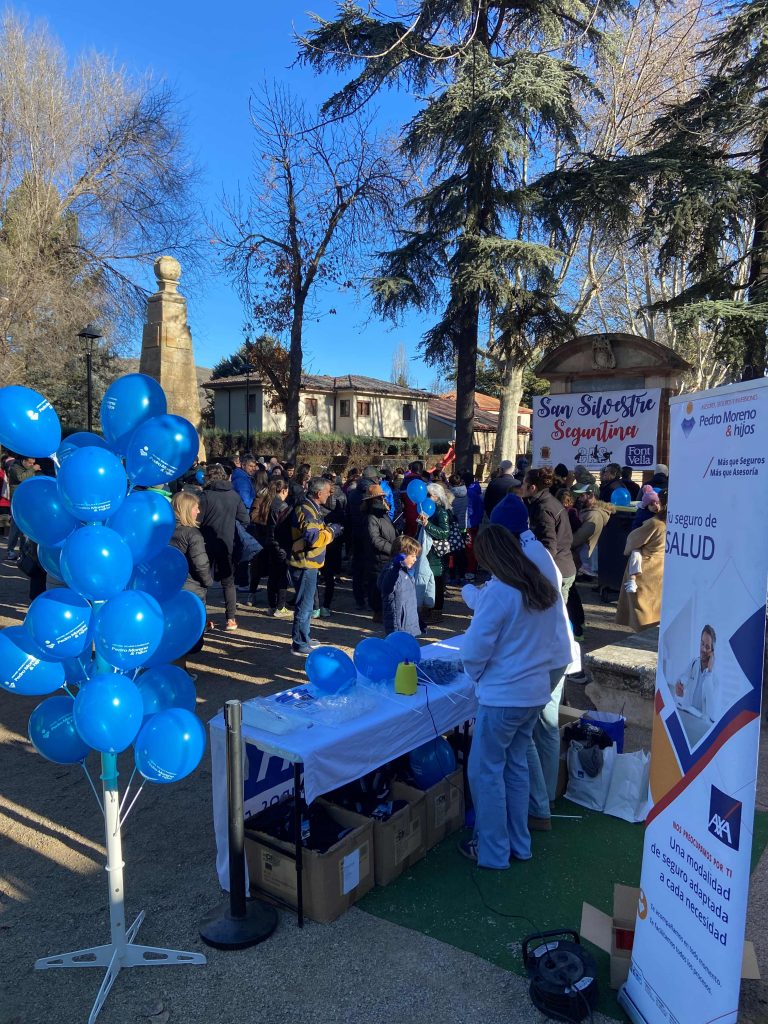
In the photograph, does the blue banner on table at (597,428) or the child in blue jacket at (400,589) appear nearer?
the child in blue jacket at (400,589)

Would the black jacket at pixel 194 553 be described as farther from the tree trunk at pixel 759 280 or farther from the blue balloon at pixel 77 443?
the tree trunk at pixel 759 280

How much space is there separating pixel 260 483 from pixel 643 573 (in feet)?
17.4

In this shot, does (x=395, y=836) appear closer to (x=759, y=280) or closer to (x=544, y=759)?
(x=544, y=759)

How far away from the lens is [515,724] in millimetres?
3570

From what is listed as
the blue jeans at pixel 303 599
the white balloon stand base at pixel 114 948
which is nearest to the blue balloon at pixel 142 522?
the white balloon stand base at pixel 114 948

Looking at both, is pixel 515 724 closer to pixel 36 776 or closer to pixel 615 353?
pixel 36 776

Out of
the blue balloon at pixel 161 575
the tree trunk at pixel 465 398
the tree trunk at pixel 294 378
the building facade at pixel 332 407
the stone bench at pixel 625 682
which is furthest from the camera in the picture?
the building facade at pixel 332 407

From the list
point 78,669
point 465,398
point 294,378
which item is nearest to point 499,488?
point 78,669

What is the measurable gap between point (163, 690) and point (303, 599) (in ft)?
12.3

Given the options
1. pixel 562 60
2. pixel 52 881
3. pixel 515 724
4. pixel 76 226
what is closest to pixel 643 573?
pixel 515 724

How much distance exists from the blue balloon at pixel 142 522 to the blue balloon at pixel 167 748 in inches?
30.0

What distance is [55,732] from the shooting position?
3229 mm

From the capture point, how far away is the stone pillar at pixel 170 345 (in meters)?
11.6

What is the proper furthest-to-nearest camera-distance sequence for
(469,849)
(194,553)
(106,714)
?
1. (194,553)
2. (469,849)
3. (106,714)
